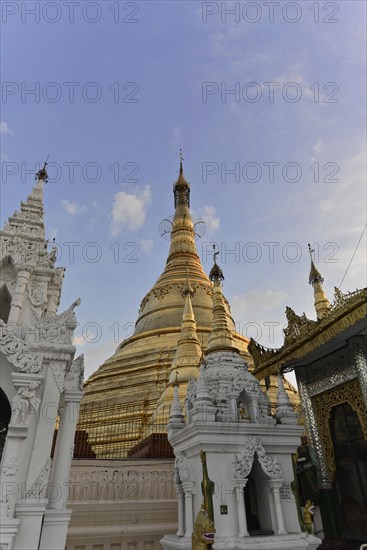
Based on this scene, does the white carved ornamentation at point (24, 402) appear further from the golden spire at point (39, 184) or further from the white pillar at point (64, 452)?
the golden spire at point (39, 184)

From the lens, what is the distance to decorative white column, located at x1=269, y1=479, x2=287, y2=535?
6547 mm

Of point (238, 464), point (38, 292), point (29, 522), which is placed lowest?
point (29, 522)

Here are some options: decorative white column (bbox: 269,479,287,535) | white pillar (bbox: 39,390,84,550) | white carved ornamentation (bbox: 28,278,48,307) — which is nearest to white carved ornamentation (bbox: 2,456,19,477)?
white pillar (bbox: 39,390,84,550)

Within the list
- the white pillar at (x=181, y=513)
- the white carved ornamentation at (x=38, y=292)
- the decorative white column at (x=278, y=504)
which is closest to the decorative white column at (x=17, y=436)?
the white carved ornamentation at (x=38, y=292)

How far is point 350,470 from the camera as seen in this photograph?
9.38m

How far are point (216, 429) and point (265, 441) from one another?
3.50 ft

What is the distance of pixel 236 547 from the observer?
5988 millimetres

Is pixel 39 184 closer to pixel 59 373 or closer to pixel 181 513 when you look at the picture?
pixel 59 373

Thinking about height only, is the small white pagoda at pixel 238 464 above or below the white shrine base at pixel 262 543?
above

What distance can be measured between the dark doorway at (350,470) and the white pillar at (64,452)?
689 cm

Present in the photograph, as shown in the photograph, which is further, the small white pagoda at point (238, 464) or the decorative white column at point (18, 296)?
the decorative white column at point (18, 296)

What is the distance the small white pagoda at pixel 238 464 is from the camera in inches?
251

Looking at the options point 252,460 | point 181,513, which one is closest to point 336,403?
point 252,460

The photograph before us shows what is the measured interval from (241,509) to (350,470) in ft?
14.4
